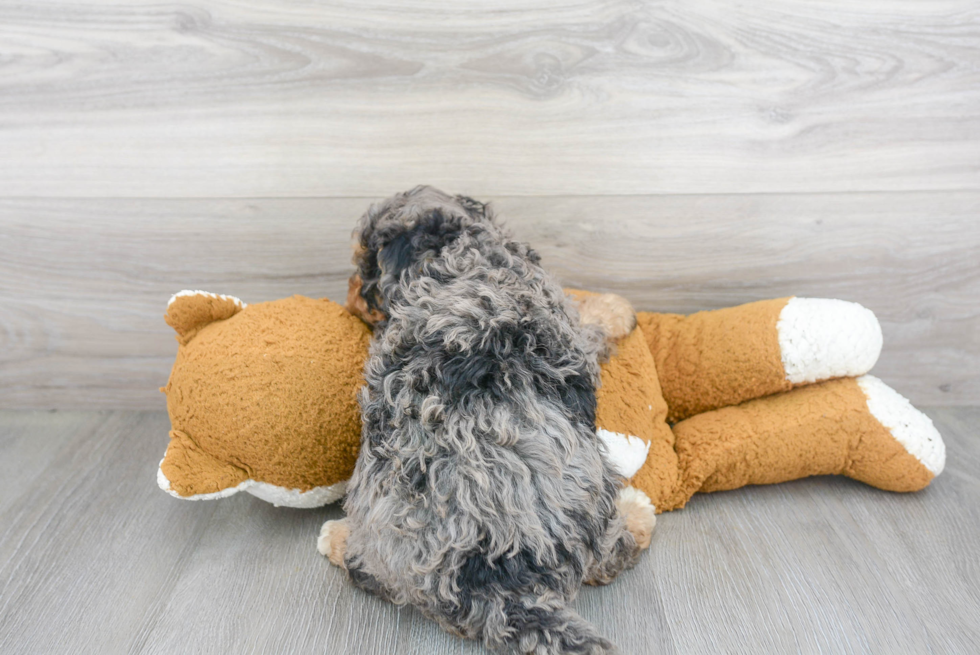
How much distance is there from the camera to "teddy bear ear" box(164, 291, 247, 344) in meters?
1.39

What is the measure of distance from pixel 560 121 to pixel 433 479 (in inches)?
39.9

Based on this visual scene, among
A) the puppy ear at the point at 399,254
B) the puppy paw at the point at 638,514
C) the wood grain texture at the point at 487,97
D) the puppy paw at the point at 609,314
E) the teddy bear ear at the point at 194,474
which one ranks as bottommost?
the puppy paw at the point at 638,514

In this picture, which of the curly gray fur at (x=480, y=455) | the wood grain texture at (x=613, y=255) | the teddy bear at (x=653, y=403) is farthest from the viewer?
→ the wood grain texture at (x=613, y=255)

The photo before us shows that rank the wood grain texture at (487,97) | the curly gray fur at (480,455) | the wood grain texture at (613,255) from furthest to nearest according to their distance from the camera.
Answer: the wood grain texture at (613,255)
the wood grain texture at (487,97)
the curly gray fur at (480,455)

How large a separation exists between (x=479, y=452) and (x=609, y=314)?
0.53 m

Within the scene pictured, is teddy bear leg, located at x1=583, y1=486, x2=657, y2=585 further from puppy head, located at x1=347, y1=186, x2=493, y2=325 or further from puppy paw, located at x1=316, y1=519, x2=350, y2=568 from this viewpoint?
puppy head, located at x1=347, y1=186, x2=493, y2=325

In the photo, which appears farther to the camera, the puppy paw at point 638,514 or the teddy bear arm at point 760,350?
the teddy bear arm at point 760,350

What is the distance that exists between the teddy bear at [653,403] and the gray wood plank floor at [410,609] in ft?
0.37

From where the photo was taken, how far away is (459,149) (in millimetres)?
1655

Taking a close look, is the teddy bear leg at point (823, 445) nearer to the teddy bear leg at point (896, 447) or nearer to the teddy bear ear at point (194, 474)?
the teddy bear leg at point (896, 447)

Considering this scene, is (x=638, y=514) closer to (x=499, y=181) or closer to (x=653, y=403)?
(x=653, y=403)

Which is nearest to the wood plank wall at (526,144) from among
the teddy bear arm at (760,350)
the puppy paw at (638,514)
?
the teddy bear arm at (760,350)

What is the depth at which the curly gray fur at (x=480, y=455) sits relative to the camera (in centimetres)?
105

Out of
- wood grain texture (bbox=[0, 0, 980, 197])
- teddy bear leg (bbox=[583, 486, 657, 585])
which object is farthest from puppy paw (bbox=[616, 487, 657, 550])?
wood grain texture (bbox=[0, 0, 980, 197])
